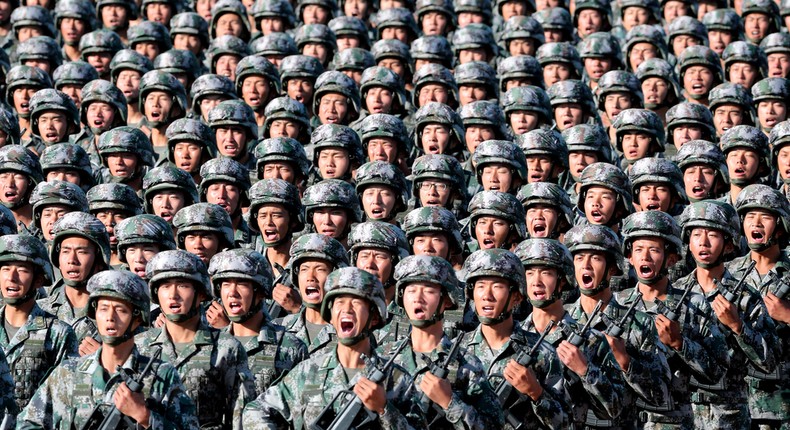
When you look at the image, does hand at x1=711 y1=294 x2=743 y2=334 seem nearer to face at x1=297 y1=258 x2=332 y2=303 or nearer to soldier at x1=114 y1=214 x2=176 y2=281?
face at x1=297 y1=258 x2=332 y2=303

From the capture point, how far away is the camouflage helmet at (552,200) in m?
22.8

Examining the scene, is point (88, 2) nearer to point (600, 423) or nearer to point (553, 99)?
point (553, 99)

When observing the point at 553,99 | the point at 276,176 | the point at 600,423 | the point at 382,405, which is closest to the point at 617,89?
the point at 553,99

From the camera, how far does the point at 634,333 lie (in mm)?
19438

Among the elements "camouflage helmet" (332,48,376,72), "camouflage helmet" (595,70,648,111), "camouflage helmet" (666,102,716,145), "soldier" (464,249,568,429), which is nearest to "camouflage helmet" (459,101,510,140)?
"camouflage helmet" (595,70,648,111)

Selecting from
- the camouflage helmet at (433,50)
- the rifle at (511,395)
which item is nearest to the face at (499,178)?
the camouflage helmet at (433,50)

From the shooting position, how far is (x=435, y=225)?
71.2ft

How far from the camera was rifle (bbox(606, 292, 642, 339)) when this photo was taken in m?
19.0

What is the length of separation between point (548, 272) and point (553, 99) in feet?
27.8

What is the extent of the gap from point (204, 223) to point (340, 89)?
5.68 metres

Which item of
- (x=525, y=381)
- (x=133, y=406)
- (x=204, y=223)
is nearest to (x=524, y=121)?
(x=204, y=223)

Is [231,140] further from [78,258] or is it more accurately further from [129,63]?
[78,258]

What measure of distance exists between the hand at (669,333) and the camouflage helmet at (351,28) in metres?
11.9

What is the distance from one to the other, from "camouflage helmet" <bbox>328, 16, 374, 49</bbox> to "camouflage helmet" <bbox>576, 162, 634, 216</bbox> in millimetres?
7868
